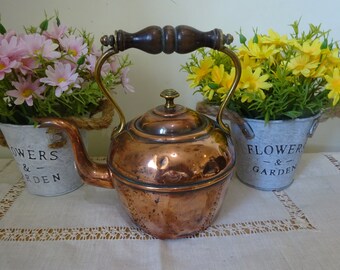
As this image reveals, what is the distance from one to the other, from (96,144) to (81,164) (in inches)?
10.7

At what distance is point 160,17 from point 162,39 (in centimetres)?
30

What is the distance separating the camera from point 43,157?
0.51 meters

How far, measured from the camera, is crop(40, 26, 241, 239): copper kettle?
1.27ft

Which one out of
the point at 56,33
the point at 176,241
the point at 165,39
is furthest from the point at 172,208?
the point at 56,33

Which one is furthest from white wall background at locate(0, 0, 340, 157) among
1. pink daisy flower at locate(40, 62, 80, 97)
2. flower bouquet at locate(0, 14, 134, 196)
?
pink daisy flower at locate(40, 62, 80, 97)

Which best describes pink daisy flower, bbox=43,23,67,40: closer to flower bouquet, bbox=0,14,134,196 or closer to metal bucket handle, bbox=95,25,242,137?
flower bouquet, bbox=0,14,134,196

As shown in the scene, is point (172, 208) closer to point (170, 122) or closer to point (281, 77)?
point (170, 122)

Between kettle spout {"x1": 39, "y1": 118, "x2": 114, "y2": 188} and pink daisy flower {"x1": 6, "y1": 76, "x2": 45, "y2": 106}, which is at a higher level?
pink daisy flower {"x1": 6, "y1": 76, "x2": 45, "y2": 106}

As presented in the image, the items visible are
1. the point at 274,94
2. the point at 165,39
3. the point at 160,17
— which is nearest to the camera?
the point at 165,39

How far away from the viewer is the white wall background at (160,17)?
632mm

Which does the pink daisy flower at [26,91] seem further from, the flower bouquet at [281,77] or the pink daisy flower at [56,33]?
the flower bouquet at [281,77]

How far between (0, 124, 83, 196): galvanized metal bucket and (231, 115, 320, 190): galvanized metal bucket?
1.04ft

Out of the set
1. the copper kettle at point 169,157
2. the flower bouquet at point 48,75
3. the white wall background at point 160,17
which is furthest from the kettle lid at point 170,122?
the white wall background at point 160,17

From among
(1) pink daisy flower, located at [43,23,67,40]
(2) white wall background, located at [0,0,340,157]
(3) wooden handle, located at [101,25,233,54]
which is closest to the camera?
(3) wooden handle, located at [101,25,233,54]
